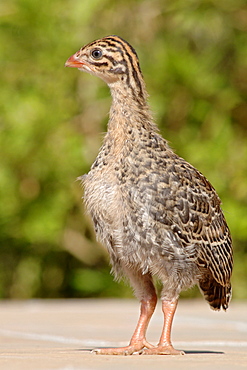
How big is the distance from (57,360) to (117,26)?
10537 mm

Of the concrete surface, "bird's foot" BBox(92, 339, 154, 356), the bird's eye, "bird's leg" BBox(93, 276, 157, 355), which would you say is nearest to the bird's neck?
the bird's eye

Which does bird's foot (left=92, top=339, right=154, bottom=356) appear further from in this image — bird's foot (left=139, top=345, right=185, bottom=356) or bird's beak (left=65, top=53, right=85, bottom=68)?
bird's beak (left=65, top=53, right=85, bottom=68)

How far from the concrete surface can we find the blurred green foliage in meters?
3.15

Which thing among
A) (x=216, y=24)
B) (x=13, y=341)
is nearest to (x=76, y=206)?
(x=216, y=24)

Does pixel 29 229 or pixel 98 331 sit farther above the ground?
pixel 29 229

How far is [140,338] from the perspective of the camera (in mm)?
5727

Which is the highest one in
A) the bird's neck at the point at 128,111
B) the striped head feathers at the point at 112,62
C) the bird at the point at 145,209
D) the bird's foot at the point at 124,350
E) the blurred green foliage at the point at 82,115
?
the blurred green foliage at the point at 82,115

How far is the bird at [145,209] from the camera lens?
5.60 m

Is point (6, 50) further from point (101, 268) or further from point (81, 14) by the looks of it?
point (101, 268)

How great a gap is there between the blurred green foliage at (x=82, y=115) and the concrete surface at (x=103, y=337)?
10.3ft

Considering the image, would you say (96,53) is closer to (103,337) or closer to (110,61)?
(110,61)

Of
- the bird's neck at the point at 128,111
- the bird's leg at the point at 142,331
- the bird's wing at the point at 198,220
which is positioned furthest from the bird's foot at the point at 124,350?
the bird's neck at the point at 128,111

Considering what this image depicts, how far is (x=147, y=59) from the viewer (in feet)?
46.7

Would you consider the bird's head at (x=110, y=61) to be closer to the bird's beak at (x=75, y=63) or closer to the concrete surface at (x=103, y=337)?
the bird's beak at (x=75, y=63)
